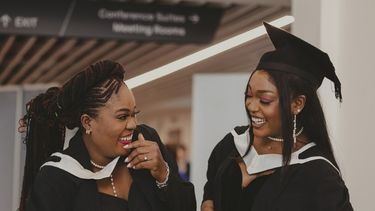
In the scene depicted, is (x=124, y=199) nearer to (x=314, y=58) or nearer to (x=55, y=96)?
(x=55, y=96)

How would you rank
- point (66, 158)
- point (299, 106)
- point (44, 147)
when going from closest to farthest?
1. point (299, 106)
2. point (66, 158)
3. point (44, 147)

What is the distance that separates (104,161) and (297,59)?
2.33ft

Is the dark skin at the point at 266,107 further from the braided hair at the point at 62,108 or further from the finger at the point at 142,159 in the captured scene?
the braided hair at the point at 62,108

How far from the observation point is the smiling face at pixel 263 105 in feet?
6.48

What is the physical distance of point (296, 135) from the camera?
2.04m

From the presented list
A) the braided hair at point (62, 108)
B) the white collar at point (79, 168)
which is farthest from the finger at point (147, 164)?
the braided hair at point (62, 108)

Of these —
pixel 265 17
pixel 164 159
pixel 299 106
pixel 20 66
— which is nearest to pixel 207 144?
pixel 164 159

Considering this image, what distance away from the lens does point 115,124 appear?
6.76 ft

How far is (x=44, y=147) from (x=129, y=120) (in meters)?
0.42

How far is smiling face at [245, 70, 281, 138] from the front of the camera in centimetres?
198

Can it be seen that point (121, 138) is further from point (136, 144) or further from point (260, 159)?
point (260, 159)

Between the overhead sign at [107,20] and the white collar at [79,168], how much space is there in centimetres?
412

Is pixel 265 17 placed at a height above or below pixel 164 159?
above

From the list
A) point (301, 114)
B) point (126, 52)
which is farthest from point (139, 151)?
point (126, 52)
